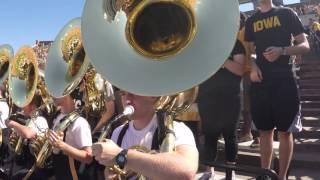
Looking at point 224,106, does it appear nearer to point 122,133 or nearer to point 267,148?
point 267,148

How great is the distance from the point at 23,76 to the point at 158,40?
89.1 inches

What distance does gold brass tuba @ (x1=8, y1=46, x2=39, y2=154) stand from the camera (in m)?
3.48

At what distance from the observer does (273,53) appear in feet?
9.95

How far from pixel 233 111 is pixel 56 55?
5.04ft

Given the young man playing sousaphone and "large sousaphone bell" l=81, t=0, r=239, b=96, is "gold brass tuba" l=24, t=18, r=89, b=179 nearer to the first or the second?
"large sousaphone bell" l=81, t=0, r=239, b=96

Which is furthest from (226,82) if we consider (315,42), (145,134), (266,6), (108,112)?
(315,42)

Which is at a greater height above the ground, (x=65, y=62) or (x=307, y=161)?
(x=65, y=62)

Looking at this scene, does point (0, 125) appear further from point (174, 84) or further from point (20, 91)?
point (174, 84)

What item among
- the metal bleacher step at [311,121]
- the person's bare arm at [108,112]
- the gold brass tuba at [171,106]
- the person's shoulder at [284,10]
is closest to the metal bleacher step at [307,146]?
the metal bleacher step at [311,121]

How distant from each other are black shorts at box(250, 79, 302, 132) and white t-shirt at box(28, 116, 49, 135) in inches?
66.5

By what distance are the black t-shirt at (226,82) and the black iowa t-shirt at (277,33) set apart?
24 cm

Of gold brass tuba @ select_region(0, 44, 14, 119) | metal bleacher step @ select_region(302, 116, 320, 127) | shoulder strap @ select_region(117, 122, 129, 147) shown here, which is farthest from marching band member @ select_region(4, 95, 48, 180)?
metal bleacher step @ select_region(302, 116, 320, 127)

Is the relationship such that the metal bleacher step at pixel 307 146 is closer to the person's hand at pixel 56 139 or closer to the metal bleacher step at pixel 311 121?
the metal bleacher step at pixel 311 121

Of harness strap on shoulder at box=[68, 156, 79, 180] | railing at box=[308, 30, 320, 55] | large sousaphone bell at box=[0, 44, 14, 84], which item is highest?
railing at box=[308, 30, 320, 55]
